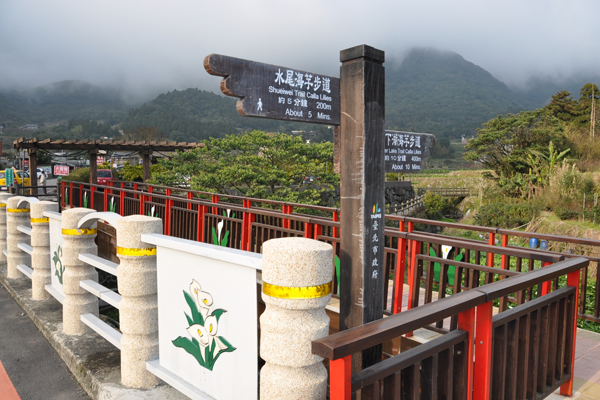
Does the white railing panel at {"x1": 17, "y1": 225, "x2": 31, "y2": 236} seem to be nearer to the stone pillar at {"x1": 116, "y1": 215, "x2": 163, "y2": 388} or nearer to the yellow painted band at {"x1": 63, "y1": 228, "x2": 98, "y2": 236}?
the yellow painted band at {"x1": 63, "y1": 228, "x2": 98, "y2": 236}

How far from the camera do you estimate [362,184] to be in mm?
2363

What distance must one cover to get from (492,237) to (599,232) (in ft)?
41.5

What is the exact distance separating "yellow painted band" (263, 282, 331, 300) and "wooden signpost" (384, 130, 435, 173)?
4.42 feet

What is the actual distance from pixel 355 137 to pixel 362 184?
0.26 m

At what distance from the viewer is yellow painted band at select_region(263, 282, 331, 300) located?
6.24 ft

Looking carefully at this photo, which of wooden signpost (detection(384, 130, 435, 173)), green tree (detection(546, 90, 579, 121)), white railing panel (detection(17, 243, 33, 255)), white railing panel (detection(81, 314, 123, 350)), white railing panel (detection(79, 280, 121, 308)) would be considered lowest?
white railing panel (detection(81, 314, 123, 350))

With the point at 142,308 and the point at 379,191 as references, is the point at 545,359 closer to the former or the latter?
the point at 379,191

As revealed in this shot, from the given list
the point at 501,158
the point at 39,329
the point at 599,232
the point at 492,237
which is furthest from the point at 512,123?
the point at 39,329

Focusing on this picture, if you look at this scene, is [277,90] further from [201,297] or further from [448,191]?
[448,191]

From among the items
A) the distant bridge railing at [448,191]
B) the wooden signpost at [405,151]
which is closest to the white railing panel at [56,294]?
the wooden signpost at [405,151]

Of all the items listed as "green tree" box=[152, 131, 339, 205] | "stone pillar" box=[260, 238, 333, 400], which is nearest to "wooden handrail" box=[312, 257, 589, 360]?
"stone pillar" box=[260, 238, 333, 400]

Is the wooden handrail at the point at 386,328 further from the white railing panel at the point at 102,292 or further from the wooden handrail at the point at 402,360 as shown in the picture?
the white railing panel at the point at 102,292

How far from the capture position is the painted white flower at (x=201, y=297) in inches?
98.8

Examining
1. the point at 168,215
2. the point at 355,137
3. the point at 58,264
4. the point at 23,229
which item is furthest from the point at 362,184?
the point at 168,215
